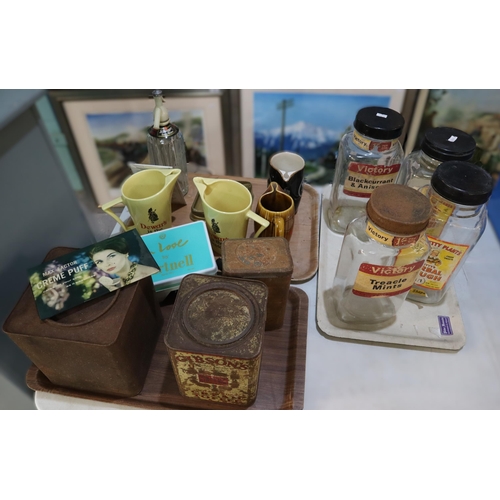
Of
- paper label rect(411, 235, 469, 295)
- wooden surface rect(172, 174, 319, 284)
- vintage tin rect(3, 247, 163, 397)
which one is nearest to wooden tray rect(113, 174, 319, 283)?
wooden surface rect(172, 174, 319, 284)

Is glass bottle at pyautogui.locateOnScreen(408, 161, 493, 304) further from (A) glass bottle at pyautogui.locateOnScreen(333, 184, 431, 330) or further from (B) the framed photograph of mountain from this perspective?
(B) the framed photograph of mountain

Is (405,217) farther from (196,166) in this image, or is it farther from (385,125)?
(196,166)

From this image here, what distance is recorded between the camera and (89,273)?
24.1 inches

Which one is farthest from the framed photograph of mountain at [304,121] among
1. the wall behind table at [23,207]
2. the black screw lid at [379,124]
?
the wall behind table at [23,207]

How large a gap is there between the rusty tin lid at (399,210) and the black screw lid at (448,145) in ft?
0.47

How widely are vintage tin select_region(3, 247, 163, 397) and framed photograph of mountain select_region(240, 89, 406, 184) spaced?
802 millimetres

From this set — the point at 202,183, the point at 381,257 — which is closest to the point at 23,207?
the point at 202,183

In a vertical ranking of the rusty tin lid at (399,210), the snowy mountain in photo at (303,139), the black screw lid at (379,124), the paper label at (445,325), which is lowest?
the snowy mountain in photo at (303,139)

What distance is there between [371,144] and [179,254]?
1.45ft

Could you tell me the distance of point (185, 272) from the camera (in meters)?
0.70

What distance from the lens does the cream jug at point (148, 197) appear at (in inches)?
30.4

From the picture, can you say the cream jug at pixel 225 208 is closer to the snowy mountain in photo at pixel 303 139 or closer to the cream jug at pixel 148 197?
the cream jug at pixel 148 197

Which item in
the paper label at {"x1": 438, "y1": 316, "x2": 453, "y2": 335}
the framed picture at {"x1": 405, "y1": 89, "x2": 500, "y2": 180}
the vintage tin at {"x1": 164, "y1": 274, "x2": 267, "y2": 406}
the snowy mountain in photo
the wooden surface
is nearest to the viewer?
the vintage tin at {"x1": 164, "y1": 274, "x2": 267, "y2": 406}

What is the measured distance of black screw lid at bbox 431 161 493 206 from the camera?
60cm
